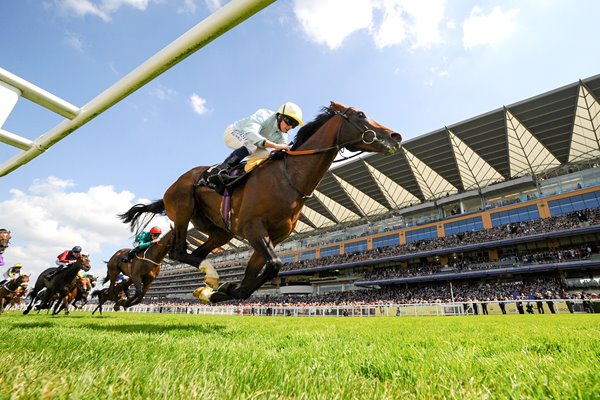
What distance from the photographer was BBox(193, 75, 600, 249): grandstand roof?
98.4 feet

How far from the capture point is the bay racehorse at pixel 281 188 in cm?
369

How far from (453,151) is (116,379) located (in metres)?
40.4

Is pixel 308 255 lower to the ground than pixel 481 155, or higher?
lower

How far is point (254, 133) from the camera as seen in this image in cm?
416

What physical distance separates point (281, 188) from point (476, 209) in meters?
42.6

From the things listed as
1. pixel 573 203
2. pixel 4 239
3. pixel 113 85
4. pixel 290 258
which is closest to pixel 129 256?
pixel 4 239

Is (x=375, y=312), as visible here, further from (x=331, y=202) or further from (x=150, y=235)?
(x=331, y=202)

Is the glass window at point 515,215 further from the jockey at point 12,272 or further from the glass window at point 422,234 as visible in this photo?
the jockey at point 12,272

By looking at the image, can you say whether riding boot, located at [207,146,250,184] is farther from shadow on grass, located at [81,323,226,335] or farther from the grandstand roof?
the grandstand roof

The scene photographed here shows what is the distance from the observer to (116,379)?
3.91 feet

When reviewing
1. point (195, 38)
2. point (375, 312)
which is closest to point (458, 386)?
point (195, 38)

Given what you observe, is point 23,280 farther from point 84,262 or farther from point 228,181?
point 228,181

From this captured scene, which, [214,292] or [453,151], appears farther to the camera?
[453,151]

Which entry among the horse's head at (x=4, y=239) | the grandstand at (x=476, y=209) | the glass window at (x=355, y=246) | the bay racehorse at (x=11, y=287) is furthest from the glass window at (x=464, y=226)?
the horse's head at (x=4, y=239)
